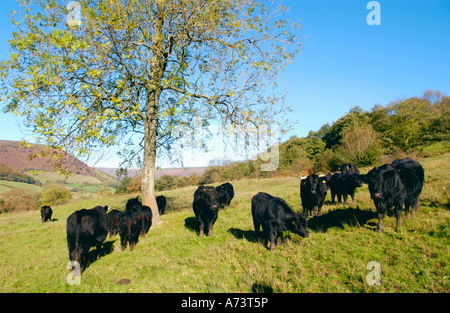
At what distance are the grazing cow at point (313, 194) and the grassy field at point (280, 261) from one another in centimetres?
61

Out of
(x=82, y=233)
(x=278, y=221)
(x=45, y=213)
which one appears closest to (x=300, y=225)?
(x=278, y=221)

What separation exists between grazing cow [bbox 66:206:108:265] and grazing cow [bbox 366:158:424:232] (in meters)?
8.92

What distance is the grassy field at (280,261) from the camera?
5.12m

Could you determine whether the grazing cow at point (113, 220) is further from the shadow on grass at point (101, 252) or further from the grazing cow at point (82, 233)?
the grazing cow at point (82, 233)

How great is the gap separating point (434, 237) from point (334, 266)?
119 inches

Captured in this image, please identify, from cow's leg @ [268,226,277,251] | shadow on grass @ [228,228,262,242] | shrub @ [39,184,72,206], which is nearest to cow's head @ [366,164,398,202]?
cow's leg @ [268,226,277,251]

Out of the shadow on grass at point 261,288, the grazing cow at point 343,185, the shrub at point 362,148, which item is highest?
the shrub at point 362,148

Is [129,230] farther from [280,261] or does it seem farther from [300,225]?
[300,225]

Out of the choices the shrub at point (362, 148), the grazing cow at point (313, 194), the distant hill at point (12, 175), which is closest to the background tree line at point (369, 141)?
the shrub at point (362, 148)

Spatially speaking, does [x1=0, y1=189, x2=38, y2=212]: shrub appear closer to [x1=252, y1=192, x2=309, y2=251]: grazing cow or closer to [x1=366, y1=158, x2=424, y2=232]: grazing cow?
[x1=252, y1=192, x2=309, y2=251]: grazing cow

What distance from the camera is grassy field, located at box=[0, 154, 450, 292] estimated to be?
512cm

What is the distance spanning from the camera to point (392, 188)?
7.36 meters

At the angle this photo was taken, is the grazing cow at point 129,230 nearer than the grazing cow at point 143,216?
Yes
